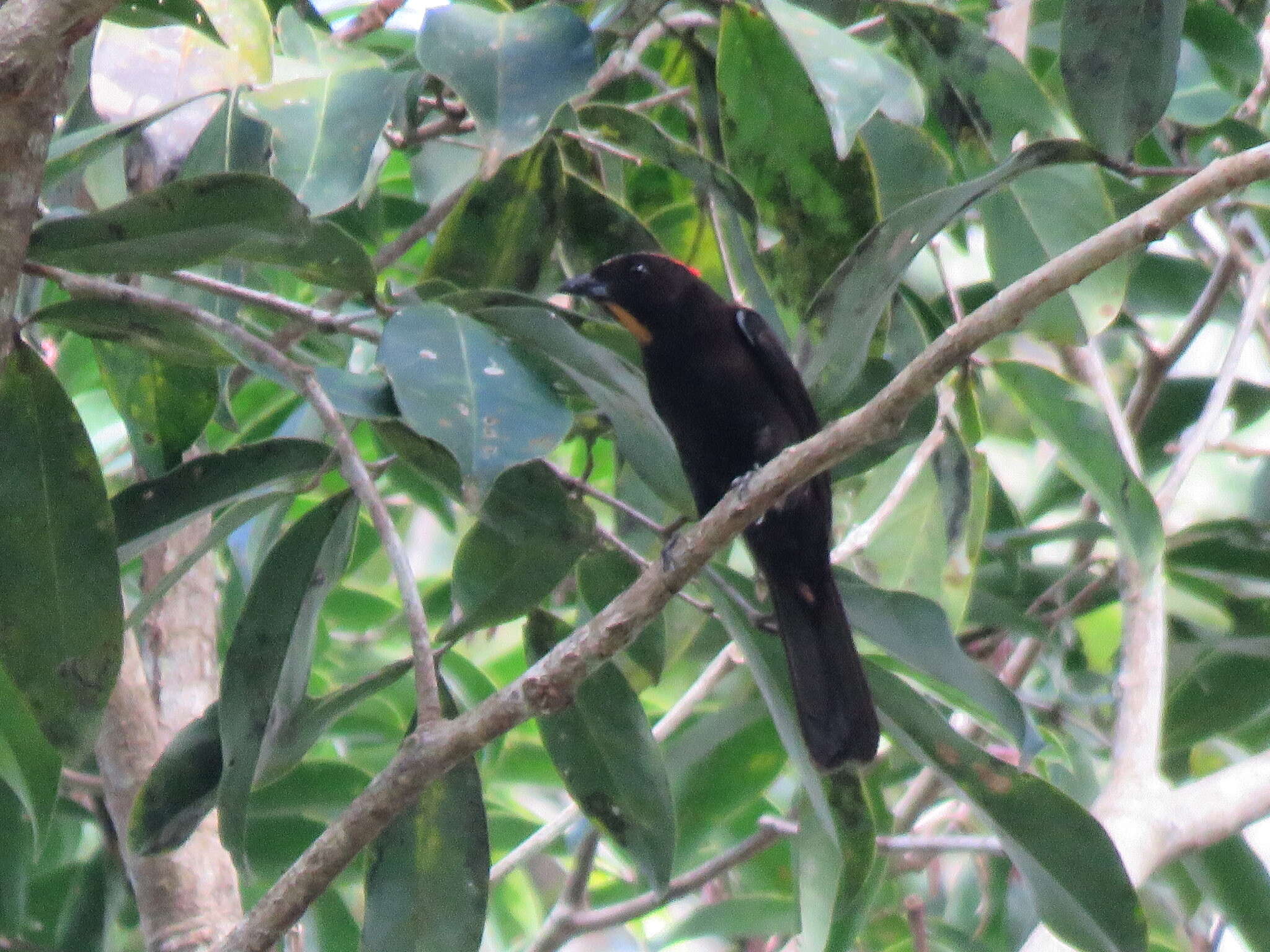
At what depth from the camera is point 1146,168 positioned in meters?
1.83

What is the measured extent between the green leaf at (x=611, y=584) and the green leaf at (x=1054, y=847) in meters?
0.52

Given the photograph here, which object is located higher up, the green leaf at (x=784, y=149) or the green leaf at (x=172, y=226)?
the green leaf at (x=172, y=226)

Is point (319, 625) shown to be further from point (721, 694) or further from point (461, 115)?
point (461, 115)

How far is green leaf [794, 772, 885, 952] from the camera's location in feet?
6.61

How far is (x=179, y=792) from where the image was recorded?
2.08 metres

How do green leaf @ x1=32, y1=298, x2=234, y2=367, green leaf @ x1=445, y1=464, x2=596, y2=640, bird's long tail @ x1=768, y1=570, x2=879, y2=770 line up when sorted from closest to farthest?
green leaf @ x1=32, y1=298, x2=234, y2=367, green leaf @ x1=445, y1=464, x2=596, y2=640, bird's long tail @ x1=768, y1=570, x2=879, y2=770

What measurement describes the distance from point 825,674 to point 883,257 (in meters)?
0.77

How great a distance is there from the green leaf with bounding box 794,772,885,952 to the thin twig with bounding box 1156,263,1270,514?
814mm

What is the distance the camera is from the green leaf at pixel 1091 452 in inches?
88.1

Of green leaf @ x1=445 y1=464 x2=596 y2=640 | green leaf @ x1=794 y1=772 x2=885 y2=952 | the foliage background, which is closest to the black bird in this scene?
the foliage background

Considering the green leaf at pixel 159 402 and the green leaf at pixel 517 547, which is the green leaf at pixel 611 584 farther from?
the green leaf at pixel 159 402

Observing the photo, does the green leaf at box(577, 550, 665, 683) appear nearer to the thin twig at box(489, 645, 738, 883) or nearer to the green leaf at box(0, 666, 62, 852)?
the thin twig at box(489, 645, 738, 883)

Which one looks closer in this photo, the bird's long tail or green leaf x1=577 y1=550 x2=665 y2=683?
the bird's long tail

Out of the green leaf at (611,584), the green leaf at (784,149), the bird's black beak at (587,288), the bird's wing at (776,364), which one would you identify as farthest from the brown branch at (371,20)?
the green leaf at (611,584)
